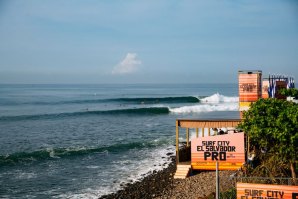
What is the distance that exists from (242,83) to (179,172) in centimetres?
725

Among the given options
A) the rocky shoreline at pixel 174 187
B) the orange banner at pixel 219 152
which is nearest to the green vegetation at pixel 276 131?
the rocky shoreline at pixel 174 187

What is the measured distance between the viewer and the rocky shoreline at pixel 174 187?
1795 centimetres

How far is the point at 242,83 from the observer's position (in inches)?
930

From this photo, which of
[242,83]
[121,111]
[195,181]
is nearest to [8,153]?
[195,181]

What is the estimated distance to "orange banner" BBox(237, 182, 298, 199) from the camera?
12.9m

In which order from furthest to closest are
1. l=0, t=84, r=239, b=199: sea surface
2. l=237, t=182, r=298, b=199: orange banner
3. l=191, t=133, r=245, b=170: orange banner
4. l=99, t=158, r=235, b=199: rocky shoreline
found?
1. l=0, t=84, r=239, b=199: sea surface
2. l=191, t=133, r=245, b=170: orange banner
3. l=99, t=158, r=235, b=199: rocky shoreline
4. l=237, t=182, r=298, b=199: orange banner

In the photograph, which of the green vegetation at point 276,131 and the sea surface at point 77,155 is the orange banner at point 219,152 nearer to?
the green vegetation at point 276,131

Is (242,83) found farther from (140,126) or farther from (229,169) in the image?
(140,126)

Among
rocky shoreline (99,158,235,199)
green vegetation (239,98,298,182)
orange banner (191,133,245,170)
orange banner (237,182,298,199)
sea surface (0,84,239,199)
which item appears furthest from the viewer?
sea surface (0,84,239,199)

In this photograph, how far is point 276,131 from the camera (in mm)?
15508

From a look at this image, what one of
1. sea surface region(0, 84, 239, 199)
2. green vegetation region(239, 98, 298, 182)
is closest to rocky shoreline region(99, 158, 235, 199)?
sea surface region(0, 84, 239, 199)

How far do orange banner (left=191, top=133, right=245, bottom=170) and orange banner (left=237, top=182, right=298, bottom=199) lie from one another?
7.36 meters

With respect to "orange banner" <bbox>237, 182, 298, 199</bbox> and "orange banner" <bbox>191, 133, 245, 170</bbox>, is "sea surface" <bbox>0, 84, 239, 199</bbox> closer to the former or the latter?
"orange banner" <bbox>191, 133, 245, 170</bbox>

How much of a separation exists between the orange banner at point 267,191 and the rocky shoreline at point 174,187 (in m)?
3.40
